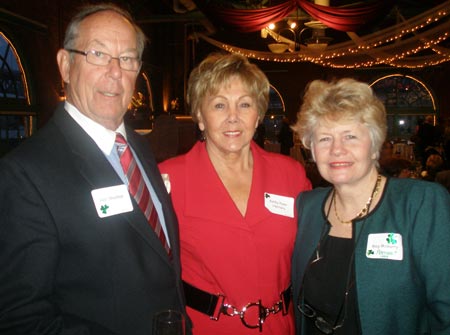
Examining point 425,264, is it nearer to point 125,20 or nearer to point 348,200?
point 348,200

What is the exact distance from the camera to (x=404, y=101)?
15883 mm

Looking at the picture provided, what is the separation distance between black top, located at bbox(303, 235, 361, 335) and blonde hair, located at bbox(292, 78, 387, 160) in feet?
1.60

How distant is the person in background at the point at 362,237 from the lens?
162 cm

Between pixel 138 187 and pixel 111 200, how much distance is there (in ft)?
0.75

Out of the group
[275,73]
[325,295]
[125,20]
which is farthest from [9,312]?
[275,73]

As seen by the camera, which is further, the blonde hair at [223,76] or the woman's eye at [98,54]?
the blonde hair at [223,76]

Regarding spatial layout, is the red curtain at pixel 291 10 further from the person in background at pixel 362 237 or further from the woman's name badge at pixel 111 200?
the woman's name badge at pixel 111 200

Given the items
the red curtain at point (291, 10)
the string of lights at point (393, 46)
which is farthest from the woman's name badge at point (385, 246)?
the red curtain at point (291, 10)

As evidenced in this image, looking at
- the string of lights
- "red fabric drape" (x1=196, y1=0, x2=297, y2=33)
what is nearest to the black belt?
the string of lights

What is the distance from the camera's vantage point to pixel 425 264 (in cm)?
159

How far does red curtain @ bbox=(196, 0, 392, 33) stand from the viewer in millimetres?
5330

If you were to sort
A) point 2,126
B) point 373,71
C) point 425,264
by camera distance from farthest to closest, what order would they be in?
point 373,71, point 2,126, point 425,264

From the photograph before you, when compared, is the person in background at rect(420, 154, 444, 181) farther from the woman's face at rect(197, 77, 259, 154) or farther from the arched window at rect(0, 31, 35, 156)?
the arched window at rect(0, 31, 35, 156)

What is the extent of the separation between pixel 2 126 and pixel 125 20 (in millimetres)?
5146
